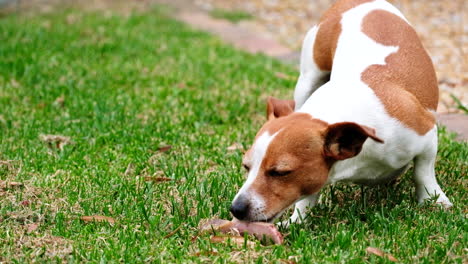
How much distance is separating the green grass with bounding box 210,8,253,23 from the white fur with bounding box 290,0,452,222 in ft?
22.5

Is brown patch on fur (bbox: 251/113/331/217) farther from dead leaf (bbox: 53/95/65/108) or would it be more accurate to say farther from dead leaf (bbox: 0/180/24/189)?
dead leaf (bbox: 53/95/65/108)

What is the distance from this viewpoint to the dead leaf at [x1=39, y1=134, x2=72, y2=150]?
5.57 m

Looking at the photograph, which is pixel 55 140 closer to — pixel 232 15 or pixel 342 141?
pixel 342 141

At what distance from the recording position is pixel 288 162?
11.9ft

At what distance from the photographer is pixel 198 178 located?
486cm

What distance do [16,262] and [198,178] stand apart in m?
1.62

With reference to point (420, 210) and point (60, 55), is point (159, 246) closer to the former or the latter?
point (420, 210)

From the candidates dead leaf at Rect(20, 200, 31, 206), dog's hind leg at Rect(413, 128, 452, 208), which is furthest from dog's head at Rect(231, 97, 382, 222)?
dead leaf at Rect(20, 200, 31, 206)

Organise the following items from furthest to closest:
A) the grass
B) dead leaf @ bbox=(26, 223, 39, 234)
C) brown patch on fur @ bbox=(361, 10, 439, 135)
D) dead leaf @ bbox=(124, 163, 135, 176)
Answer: dead leaf @ bbox=(124, 163, 135, 176)
brown patch on fur @ bbox=(361, 10, 439, 135)
dead leaf @ bbox=(26, 223, 39, 234)
the grass

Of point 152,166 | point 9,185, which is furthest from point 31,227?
point 152,166

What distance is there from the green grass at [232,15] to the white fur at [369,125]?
270 inches

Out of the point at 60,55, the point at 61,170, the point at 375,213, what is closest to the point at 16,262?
the point at 61,170

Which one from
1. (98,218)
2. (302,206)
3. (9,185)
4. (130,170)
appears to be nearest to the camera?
(98,218)

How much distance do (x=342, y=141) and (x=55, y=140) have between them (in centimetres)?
278
